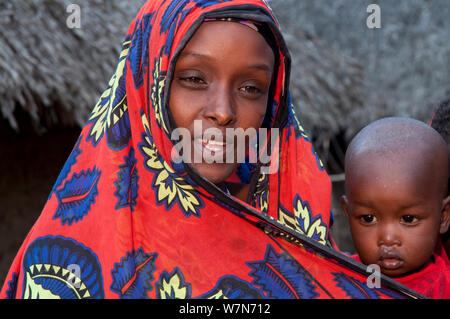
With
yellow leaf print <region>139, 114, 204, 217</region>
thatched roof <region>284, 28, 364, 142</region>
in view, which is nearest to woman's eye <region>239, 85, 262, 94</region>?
yellow leaf print <region>139, 114, 204, 217</region>

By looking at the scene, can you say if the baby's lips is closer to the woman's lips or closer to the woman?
the woman

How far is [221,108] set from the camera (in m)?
1.59

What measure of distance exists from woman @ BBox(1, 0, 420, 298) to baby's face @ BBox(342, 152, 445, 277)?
222 mm

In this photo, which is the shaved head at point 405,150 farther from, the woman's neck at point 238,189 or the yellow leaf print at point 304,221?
the woman's neck at point 238,189

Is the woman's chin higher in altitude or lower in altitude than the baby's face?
higher

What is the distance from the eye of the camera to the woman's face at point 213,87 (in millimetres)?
1604

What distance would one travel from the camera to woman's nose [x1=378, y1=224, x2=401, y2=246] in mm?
1844

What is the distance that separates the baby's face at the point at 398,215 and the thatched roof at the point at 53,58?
102 inches

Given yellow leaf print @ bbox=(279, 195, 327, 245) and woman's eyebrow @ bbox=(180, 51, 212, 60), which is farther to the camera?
yellow leaf print @ bbox=(279, 195, 327, 245)

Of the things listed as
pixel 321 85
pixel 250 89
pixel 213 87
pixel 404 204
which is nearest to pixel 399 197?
pixel 404 204

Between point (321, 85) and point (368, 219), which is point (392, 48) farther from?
point (368, 219)

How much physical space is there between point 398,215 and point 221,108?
27.3 inches

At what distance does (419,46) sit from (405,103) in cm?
92
